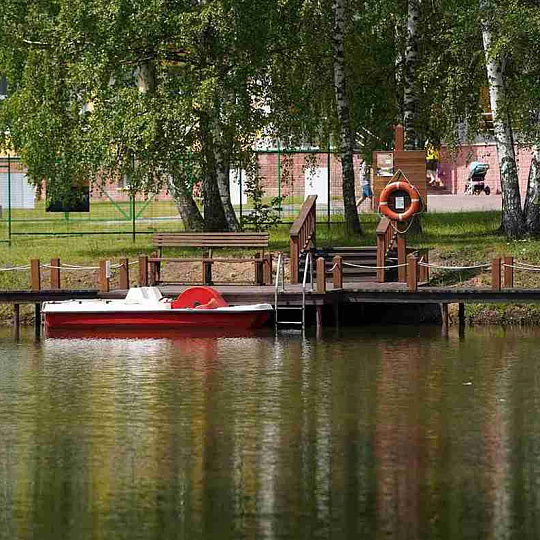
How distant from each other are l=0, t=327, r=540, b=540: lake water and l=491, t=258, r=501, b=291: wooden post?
5.96ft

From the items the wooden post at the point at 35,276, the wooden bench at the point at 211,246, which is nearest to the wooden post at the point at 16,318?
the wooden post at the point at 35,276

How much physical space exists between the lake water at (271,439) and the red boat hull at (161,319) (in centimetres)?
158

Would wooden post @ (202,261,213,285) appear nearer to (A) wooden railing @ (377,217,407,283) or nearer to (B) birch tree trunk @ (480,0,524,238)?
(A) wooden railing @ (377,217,407,283)

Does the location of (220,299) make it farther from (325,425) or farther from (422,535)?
(422,535)

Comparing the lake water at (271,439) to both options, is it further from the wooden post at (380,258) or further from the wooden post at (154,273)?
the wooden post at (154,273)

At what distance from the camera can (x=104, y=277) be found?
37.4 m

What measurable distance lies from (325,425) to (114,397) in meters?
4.06

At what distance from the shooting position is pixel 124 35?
40.4 metres

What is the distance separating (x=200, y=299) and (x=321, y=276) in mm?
2573

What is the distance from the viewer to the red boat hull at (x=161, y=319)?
119 feet

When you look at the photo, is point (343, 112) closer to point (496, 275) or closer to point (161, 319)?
point (496, 275)

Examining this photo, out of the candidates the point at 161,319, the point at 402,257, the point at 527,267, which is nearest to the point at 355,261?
the point at 402,257

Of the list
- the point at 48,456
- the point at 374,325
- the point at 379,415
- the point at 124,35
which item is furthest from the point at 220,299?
the point at 48,456

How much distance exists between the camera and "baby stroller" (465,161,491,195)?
75.3 metres
